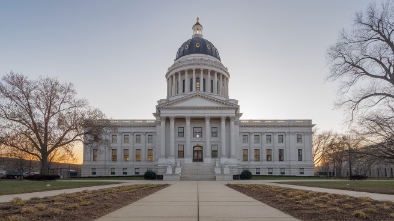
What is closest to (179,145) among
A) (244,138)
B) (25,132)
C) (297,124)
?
(244,138)

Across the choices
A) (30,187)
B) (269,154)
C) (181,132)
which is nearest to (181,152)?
(181,132)

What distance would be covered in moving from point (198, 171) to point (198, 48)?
112ft

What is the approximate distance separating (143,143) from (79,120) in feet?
106

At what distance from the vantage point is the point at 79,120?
4062cm

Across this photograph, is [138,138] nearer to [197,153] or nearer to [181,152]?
[181,152]

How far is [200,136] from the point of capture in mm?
65000

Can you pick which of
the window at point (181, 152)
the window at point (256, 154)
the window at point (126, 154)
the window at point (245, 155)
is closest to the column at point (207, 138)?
the window at point (181, 152)

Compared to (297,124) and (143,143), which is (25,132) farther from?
(297,124)

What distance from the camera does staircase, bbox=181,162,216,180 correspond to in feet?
169

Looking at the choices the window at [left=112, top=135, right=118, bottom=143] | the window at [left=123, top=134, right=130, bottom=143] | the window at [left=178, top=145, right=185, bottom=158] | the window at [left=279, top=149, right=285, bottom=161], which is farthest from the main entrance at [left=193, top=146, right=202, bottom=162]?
the window at [left=279, top=149, right=285, bottom=161]

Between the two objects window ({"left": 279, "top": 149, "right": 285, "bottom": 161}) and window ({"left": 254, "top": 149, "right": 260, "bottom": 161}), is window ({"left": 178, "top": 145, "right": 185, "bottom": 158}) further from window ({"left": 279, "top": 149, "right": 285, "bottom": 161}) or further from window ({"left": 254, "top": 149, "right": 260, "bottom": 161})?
window ({"left": 279, "top": 149, "right": 285, "bottom": 161})

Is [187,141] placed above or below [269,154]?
above

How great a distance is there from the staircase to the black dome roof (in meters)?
31.2

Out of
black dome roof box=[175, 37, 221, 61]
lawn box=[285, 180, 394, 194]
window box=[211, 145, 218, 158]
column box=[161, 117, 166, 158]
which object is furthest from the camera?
black dome roof box=[175, 37, 221, 61]
